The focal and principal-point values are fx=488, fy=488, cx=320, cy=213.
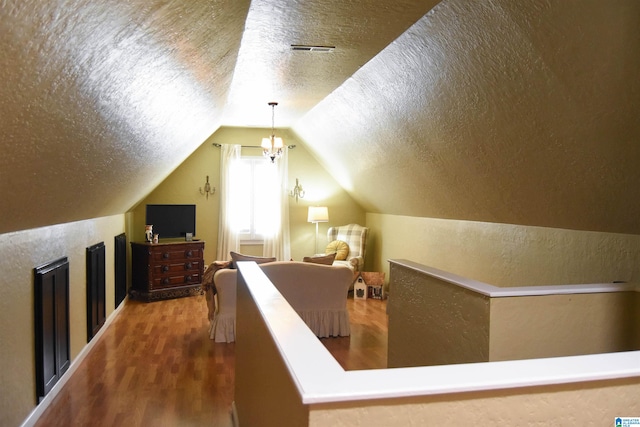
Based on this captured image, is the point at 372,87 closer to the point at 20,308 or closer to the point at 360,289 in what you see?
the point at 20,308

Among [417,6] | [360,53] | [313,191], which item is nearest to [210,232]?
[313,191]

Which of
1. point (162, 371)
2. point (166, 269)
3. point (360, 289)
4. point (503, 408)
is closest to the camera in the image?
point (503, 408)

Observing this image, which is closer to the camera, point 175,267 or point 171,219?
point 175,267

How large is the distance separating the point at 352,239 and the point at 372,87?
13.1ft

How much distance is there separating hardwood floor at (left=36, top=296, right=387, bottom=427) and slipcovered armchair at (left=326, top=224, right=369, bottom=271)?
4.97ft

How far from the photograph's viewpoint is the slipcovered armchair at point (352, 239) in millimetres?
7802

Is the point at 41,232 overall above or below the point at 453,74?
below

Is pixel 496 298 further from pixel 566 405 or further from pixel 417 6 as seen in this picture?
pixel 417 6

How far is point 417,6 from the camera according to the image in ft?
8.84

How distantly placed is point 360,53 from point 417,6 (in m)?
0.97

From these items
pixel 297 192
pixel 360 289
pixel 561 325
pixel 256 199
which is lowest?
pixel 360 289

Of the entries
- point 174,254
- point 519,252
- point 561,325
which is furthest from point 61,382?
point 519,252

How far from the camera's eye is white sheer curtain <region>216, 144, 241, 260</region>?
8.30 meters

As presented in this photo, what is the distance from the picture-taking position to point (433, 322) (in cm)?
319
